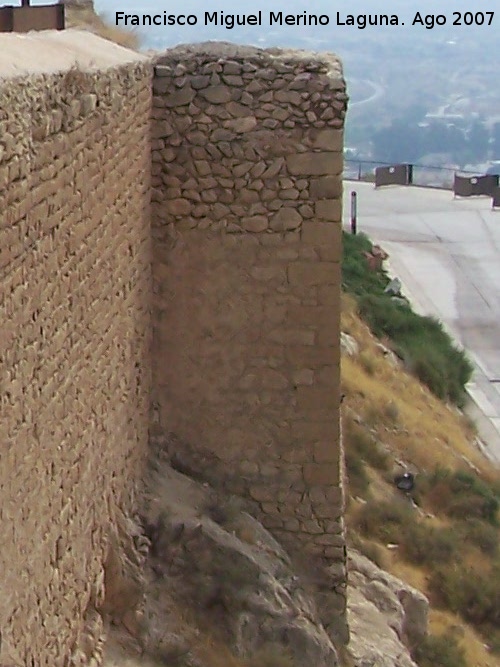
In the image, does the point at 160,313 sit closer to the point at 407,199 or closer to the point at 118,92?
the point at 118,92

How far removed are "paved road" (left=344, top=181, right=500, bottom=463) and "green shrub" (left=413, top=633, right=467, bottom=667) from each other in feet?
25.3

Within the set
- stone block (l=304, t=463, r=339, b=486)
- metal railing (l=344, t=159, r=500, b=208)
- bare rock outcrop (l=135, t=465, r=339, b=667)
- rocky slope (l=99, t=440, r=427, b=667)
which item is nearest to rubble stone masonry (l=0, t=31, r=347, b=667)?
stone block (l=304, t=463, r=339, b=486)

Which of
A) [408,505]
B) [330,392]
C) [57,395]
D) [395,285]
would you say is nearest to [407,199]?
[395,285]

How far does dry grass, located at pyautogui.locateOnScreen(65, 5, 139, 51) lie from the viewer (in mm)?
10938

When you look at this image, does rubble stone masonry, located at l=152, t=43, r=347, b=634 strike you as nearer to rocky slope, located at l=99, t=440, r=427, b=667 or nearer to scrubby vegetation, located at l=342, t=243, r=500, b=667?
rocky slope, located at l=99, t=440, r=427, b=667

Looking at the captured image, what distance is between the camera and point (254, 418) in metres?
8.15

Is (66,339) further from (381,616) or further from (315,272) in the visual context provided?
(381,616)

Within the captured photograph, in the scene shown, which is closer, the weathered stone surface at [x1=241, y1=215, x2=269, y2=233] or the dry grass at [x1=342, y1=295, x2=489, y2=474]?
the weathered stone surface at [x1=241, y1=215, x2=269, y2=233]

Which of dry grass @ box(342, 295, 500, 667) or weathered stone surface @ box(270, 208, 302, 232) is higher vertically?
weathered stone surface @ box(270, 208, 302, 232)

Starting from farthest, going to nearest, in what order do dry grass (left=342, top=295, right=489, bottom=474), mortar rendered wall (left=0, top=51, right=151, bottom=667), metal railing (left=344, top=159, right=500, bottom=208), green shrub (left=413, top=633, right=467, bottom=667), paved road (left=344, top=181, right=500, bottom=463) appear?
metal railing (left=344, top=159, right=500, bottom=208) < paved road (left=344, top=181, right=500, bottom=463) < dry grass (left=342, top=295, right=489, bottom=474) < green shrub (left=413, top=633, right=467, bottom=667) < mortar rendered wall (left=0, top=51, right=151, bottom=667)

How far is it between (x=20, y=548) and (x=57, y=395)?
0.78m

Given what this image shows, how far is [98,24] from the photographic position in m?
13.0

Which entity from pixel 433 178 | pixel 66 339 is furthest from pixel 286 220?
pixel 433 178

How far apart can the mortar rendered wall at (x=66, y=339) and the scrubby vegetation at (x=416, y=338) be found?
11.5 meters
